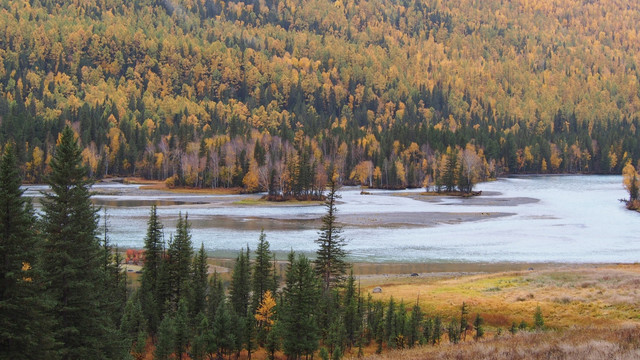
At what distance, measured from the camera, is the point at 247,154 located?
182125 mm

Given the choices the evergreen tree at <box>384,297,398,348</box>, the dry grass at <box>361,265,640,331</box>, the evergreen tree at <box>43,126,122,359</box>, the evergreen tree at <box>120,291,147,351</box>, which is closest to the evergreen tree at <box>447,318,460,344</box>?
the dry grass at <box>361,265,640,331</box>

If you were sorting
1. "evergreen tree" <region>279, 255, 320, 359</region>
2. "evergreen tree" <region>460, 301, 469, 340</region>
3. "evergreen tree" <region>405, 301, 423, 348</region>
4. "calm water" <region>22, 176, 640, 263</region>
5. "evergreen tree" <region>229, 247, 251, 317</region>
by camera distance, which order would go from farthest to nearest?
"calm water" <region>22, 176, 640, 263</region>
"evergreen tree" <region>229, 247, 251, 317</region>
"evergreen tree" <region>460, 301, 469, 340</region>
"evergreen tree" <region>405, 301, 423, 348</region>
"evergreen tree" <region>279, 255, 320, 359</region>

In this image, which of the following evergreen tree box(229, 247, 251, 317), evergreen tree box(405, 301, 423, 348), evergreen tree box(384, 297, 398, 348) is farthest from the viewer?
evergreen tree box(229, 247, 251, 317)

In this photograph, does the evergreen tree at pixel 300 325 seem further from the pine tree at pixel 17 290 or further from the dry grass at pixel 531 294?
the pine tree at pixel 17 290

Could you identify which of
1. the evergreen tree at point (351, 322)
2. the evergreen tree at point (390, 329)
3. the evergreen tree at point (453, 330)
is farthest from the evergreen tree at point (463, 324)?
the evergreen tree at point (351, 322)

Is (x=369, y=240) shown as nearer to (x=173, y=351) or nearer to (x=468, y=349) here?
(x=173, y=351)

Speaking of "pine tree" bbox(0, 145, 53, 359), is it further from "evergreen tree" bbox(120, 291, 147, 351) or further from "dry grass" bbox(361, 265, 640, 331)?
"dry grass" bbox(361, 265, 640, 331)

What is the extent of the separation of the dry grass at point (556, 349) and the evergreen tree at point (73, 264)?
11.2 meters

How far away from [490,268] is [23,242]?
2079 inches

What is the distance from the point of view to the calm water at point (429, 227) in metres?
71.8

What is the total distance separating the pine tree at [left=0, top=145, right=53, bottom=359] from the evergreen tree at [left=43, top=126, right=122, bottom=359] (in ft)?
8.51

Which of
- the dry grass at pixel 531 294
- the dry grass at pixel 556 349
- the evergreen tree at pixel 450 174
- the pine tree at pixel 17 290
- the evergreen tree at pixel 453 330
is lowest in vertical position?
the evergreen tree at pixel 453 330

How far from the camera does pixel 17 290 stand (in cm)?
1892

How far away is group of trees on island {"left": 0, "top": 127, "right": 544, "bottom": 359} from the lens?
19.3m
